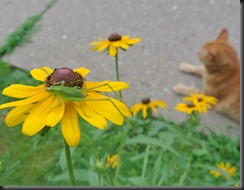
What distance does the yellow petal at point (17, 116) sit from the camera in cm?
57

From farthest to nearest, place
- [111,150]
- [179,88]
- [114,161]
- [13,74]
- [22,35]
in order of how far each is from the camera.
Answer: [22,35]
[179,88]
[13,74]
[111,150]
[114,161]

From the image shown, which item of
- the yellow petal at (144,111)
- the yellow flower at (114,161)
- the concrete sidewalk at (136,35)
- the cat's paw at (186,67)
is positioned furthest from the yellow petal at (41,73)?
the cat's paw at (186,67)

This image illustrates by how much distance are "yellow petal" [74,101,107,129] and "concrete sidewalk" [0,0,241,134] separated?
1.40m

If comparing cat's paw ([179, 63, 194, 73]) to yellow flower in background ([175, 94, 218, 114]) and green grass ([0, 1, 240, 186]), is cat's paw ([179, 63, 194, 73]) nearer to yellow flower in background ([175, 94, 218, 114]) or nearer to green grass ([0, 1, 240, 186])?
green grass ([0, 1, 240, 186])

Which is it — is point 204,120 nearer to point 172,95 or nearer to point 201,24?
point 172,95

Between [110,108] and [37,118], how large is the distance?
8cm

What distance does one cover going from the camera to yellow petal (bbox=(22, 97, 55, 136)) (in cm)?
53

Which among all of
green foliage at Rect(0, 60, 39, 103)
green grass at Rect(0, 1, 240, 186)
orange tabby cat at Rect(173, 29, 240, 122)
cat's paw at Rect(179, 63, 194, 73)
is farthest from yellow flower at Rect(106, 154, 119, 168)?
cat's paw at Rect(179, 63, 194, 73)

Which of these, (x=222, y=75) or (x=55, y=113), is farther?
(x=222, y=75)

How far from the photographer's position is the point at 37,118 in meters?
0.55

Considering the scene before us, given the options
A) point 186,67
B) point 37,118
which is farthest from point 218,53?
point 37,118

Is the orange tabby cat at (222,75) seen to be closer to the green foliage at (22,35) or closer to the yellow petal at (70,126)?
the green foliage at (22,35)

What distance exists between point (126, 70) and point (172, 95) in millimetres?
219

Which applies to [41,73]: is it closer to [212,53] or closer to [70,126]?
[70,126]
